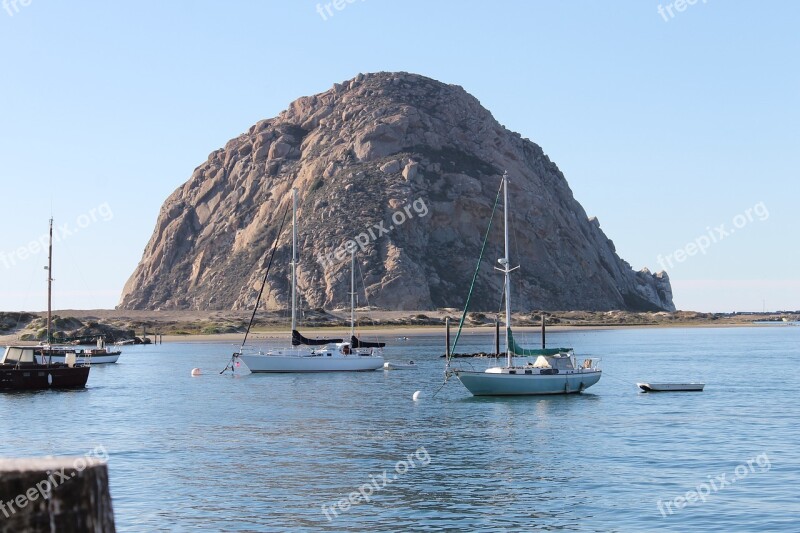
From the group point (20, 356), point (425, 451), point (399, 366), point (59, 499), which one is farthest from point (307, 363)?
point (59, 499)

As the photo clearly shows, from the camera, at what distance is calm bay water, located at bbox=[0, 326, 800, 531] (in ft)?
81.5

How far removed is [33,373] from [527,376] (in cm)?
3396

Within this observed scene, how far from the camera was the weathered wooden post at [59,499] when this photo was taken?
173 inches

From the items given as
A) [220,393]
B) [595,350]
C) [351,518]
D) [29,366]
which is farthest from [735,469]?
[595,350]

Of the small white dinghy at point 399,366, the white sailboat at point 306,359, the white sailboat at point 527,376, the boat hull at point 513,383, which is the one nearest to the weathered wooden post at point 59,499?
the white sailboat at point 527,376

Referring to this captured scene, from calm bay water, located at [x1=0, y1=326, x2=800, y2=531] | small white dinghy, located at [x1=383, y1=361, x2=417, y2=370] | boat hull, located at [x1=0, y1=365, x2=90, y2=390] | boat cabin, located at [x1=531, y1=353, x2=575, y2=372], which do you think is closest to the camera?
calm bay water, located at [x1=0, y1=326, x2=800, y2=531]

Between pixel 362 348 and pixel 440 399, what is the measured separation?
1141 inches

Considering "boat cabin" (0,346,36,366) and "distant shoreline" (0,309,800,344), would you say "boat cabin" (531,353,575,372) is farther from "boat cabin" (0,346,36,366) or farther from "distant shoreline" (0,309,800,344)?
"distant shoreline" (0,309,800,344)

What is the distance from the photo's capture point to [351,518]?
2433 cm

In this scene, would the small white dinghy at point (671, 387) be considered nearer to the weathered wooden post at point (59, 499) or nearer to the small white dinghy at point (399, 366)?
the small white dinghy at point (399, 366)

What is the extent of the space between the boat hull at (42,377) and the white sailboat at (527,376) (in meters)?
28.7

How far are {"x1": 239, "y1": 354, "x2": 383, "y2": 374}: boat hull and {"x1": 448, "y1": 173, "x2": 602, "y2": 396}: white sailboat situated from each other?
24.4 meters

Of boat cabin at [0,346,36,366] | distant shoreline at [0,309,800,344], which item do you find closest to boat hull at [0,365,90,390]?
boat cabin at [0,346,36,366]

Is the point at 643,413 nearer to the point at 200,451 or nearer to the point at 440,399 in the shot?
the point at 440,399
